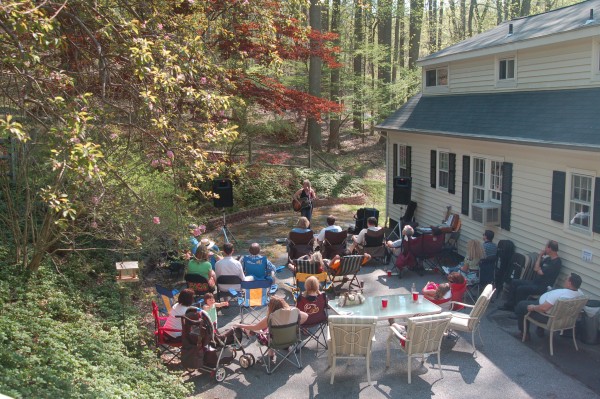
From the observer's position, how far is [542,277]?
9.59 m

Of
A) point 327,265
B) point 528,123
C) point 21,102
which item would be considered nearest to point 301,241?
point 327,265

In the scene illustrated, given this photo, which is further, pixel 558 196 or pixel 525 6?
pixel 525 6

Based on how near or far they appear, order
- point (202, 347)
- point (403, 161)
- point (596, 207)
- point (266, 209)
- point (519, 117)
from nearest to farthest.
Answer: point (202, 347) < point (596, 207) < point (519, 117) < point (403, 161) < point (266, 209)

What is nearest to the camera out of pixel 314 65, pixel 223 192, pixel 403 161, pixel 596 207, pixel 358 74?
pixel 596 207

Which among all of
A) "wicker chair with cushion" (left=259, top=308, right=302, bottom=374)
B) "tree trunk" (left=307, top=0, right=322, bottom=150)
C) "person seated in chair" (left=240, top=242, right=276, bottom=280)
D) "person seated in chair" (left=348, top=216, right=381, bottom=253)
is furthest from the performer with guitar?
"tree trunk" (left=307, top=0, right=322, bottom=150)

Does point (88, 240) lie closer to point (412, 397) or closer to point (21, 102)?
point (21, 102)

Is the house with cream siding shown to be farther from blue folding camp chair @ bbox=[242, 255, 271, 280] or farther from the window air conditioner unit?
blue folding camp chair @ bbox=[242, 255, 271, 280]

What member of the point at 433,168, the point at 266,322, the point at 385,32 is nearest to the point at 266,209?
the point at 433,168

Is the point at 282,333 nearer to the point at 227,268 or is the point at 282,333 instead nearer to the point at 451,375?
the point at 451,375

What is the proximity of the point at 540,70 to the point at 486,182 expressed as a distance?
8.08 ft

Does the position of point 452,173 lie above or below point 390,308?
above

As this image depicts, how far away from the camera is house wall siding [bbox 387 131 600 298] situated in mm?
9344

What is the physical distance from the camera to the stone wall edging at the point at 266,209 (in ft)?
55.8

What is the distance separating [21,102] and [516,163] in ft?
27.9
